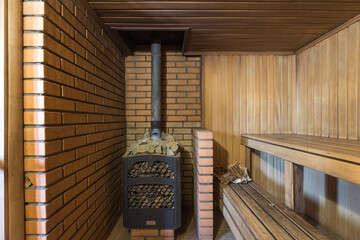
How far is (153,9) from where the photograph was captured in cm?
153

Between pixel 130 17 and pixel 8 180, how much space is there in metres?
1.58

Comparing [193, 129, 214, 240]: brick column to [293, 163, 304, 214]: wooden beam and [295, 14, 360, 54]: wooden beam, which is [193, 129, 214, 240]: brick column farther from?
[295, 14, 360, 54]: wooden beam

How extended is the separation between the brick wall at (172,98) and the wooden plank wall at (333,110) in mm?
1504

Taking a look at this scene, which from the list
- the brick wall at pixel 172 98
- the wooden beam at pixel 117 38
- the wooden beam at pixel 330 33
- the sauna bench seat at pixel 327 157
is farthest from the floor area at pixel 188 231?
the wooden beam at pixel 330 33

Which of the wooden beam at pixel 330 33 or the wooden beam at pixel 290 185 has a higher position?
the wooden beam at pixel 330 33

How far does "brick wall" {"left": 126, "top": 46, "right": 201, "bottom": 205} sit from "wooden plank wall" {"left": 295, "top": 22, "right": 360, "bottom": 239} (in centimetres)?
150

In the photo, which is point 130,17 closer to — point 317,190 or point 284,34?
point 284,34

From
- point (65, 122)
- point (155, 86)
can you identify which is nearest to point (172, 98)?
point (155, 86)

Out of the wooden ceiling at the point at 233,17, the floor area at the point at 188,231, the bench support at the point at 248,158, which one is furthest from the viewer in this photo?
the bench support at the point at 248,158

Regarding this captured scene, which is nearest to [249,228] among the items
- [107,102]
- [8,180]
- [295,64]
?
[8,180]

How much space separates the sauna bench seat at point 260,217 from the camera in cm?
120

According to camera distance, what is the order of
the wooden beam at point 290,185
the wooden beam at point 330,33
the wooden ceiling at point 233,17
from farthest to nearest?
the wooden beam at point 330,33 → the wooden beam at point 290,185 → the wooden ceiling at point 233,17

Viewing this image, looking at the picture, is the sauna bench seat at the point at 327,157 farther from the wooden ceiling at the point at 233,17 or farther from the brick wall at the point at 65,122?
the brick wall at the point at 65,122

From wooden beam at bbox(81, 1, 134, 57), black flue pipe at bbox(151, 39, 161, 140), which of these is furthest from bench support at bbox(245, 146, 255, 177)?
wooden beam at bbox(81, 1, 134, 57)
